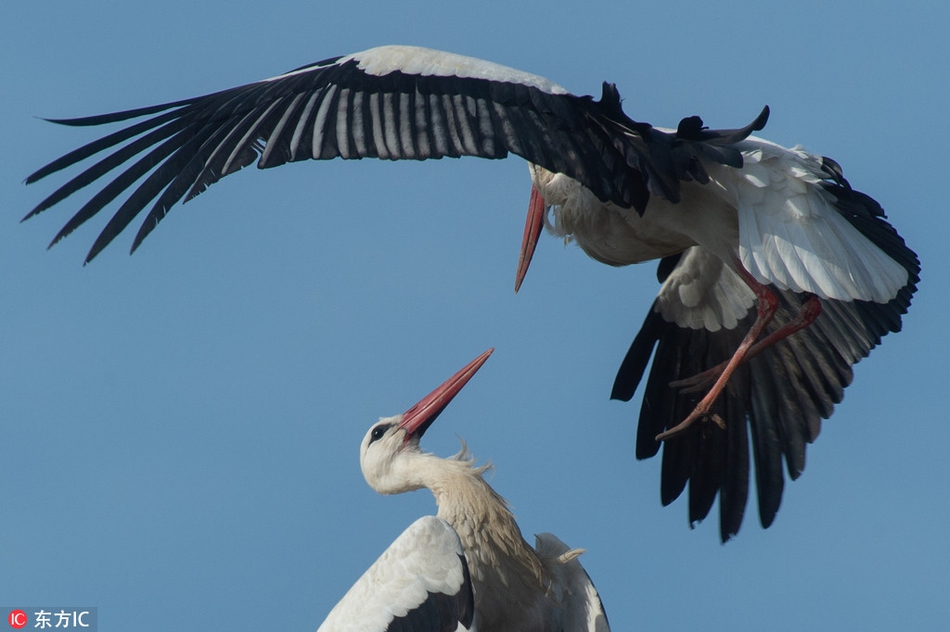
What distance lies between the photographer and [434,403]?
916 cm

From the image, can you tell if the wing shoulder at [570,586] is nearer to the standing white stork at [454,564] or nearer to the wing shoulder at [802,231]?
the standing white stork at [454,564]

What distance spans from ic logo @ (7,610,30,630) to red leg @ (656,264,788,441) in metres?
3.76

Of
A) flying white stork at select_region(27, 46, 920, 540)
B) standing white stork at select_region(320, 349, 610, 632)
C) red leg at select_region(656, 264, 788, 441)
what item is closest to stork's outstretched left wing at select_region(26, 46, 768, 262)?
flying white stork at select_region(27, 46, 920, 540)

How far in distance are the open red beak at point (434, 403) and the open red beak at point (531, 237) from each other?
0.49 metres

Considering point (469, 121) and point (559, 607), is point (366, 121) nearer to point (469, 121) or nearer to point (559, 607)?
point (469, 121)

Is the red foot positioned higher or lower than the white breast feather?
higher

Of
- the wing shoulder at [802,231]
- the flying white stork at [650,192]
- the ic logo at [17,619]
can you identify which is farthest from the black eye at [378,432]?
the ic logo at [17,619]

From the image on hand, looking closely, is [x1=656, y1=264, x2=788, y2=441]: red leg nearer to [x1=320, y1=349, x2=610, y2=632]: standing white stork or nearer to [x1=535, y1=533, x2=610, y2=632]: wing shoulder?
[x1=535, y1=533, x2=610, y2=632]: wing shoulder

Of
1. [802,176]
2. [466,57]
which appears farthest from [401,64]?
[802,176]

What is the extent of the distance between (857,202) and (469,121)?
194 centimetres

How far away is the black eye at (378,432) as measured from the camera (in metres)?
8.98

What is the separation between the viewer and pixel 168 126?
764cm

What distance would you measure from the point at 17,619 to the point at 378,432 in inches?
105

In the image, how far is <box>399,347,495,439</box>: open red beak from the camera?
9.03 m
